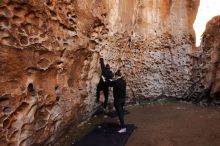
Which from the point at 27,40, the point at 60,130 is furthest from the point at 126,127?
the point at 27,40

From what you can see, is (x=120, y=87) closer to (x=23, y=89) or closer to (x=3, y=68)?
(x=23, y=89)

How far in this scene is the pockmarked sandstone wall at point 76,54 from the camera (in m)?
4.76

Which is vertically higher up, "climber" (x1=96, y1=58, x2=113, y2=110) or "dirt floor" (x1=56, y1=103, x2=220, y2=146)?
"climber" (x1=96, y1=58, x2=113, y2=110)

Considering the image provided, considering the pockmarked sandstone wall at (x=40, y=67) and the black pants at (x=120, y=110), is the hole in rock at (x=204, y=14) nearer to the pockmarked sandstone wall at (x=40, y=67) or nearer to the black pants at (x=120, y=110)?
the black pants at (x=120, y=110)

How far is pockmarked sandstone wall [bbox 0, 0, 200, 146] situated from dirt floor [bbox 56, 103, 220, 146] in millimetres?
590

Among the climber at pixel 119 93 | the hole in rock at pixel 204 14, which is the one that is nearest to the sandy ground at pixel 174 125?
the climber at pixel 119 93

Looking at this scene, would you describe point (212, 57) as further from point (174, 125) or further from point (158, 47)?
point (174, 125)

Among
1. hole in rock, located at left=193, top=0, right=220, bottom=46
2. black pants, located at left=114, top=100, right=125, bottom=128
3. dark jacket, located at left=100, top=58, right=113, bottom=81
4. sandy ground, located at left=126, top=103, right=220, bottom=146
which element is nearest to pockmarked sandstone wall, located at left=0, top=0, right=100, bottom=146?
dark jacket, located at left=100, top=58, right=113, bottom=81

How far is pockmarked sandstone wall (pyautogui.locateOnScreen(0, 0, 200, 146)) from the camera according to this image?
4.76 meters

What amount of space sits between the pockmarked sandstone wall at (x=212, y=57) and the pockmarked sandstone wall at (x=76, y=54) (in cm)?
44

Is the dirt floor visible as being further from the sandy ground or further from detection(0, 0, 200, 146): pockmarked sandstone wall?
detection(0, 0, 200, 146): pockmarked sandstone wall

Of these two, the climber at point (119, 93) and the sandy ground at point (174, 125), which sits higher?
the climber at point (119, 93)

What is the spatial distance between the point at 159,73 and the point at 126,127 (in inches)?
134

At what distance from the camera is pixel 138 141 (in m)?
6.68
